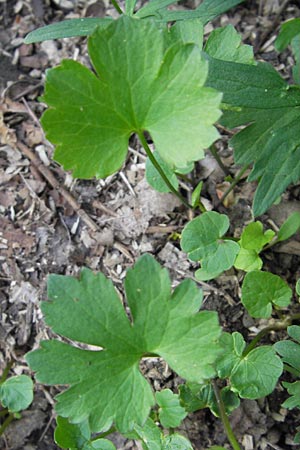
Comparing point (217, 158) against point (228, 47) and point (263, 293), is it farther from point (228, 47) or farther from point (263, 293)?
point (263, 293)

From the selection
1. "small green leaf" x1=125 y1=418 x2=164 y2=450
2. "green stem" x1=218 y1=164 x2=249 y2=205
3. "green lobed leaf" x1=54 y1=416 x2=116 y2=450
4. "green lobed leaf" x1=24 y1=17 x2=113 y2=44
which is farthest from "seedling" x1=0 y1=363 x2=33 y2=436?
"green lobed leaf" x1=24 y1=17 x2=113 y2=44

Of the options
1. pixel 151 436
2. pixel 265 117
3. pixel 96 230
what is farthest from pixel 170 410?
pixel 265 117

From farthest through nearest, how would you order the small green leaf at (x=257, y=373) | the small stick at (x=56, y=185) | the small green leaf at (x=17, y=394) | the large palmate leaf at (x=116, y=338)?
the small stick at (x=56, y=185) < the small green leaf at (x=17, y=394) < the small green leaf at (x=257, y=373) < the large palmate leaf at (x=116, y=338)

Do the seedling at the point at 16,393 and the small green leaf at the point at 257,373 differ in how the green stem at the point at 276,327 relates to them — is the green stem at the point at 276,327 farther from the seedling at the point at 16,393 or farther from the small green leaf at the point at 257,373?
the seedling at the point at 16,393

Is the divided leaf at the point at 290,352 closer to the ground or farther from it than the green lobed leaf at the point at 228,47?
closer to the ground

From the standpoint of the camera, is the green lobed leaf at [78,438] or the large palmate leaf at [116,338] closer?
the large palmate leaf at [116,338]

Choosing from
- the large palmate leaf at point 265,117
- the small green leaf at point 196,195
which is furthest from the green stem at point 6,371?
the large palmate leaf at point 265,117

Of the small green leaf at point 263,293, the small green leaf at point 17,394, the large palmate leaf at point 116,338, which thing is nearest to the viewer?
the large palmate leaf at point 116,338
